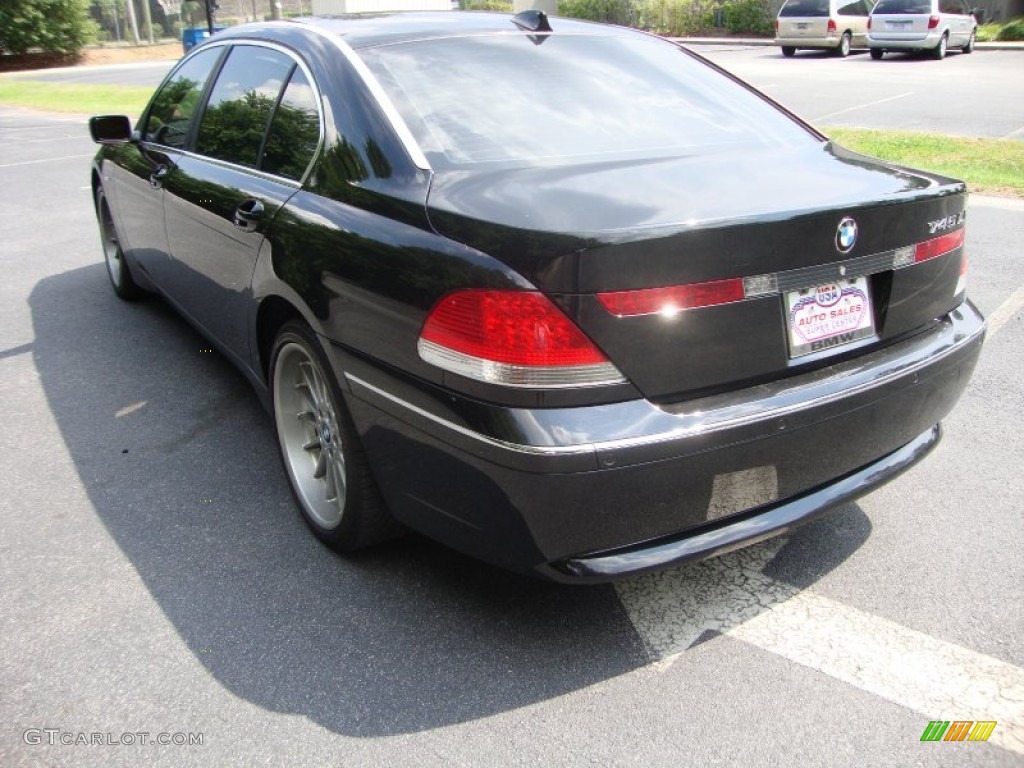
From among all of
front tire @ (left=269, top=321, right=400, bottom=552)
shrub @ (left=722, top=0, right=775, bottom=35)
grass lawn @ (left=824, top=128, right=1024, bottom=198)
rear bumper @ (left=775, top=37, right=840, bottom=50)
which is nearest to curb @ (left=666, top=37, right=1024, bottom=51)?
shrub @ (left=722, top=0, right=775, bottom=35)

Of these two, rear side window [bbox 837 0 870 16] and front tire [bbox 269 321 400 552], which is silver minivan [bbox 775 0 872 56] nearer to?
rear side window [bbox 837 0 870 16]

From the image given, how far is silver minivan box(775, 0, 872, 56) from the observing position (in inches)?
1027

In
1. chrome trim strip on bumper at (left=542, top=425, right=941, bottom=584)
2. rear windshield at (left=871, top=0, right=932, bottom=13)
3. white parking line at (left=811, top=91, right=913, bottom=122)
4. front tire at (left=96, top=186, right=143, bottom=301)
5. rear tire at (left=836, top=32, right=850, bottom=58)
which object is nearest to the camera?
chrome trim strip on bumper at (left=542, top=425, right=941, bottom=584)

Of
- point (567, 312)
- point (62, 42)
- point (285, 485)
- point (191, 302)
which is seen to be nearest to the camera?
point (567, 312)

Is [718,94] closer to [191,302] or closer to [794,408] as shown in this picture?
[794,408]

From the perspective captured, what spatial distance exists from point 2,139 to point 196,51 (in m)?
13.0

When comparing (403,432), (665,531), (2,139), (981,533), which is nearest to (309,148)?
(403,432)

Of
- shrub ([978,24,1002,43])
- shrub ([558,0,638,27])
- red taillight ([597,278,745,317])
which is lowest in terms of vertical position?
shrub ([978,24,1002,43])

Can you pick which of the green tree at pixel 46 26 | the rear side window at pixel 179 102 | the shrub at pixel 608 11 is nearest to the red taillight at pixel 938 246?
the rear side window at pixel 179 102

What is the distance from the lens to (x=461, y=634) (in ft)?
8.85

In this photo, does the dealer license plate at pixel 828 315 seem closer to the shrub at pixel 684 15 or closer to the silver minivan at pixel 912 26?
the silver minivan at pixel 912 26

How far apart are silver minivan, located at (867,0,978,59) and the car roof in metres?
23.8

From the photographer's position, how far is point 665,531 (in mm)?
2369

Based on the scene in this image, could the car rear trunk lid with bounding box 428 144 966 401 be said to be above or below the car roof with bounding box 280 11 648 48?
below
